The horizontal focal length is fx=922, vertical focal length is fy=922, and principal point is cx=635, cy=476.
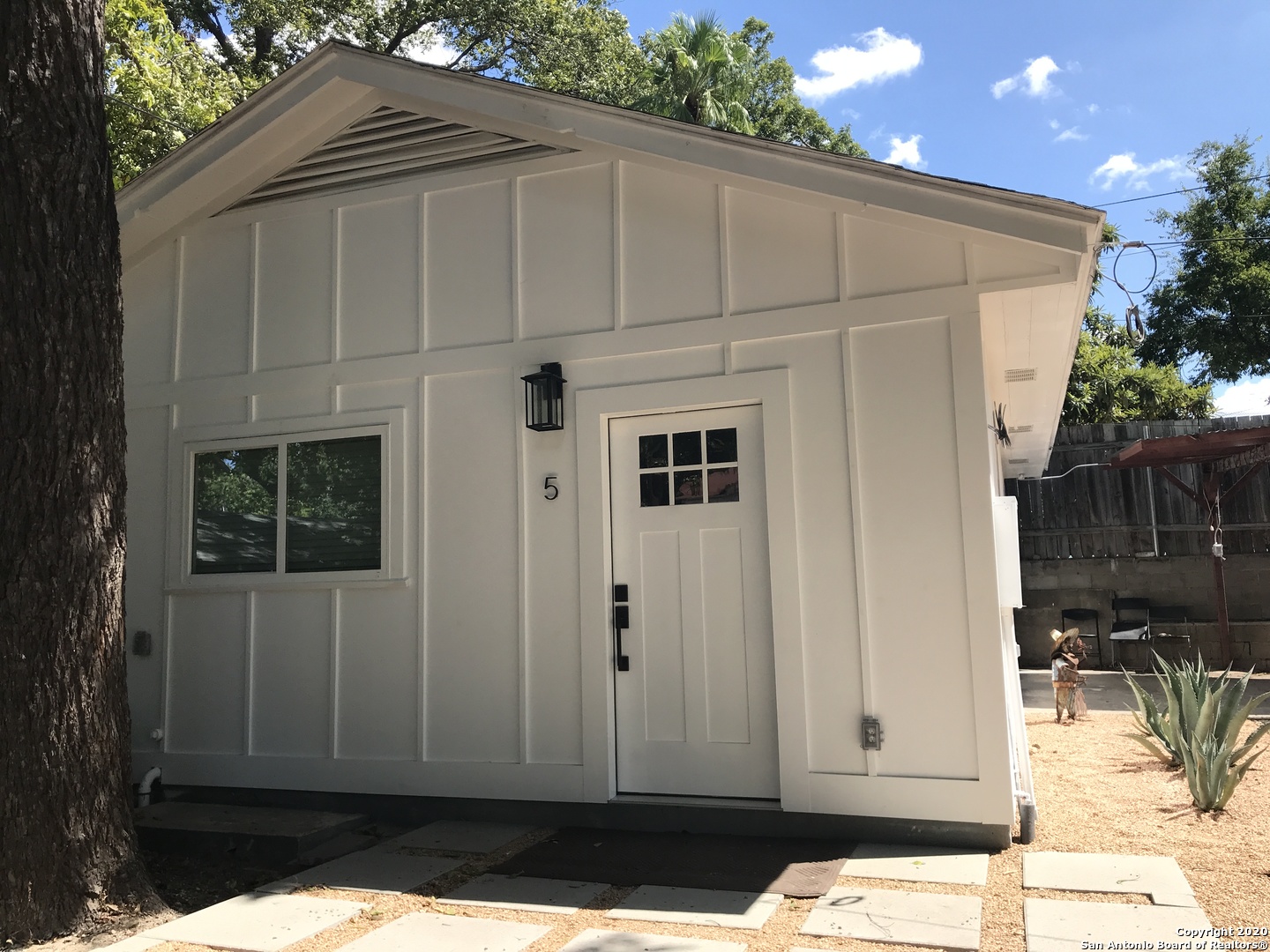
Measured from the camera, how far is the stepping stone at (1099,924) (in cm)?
315

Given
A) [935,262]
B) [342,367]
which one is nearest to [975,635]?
[935,262]

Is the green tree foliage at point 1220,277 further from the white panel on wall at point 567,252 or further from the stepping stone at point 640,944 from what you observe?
the stepping stone at point 640,944

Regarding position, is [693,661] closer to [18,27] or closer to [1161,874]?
[1161,874]

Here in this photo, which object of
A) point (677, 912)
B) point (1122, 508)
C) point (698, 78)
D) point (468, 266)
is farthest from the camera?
point (698, 78)

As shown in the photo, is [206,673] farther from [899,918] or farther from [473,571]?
[899,918]

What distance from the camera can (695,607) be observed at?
5.08 meters

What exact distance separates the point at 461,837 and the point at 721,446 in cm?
255

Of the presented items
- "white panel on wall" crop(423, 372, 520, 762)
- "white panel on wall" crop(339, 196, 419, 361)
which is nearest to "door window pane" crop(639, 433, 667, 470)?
"white panel on wall" crop(423, 372, 520, 762)

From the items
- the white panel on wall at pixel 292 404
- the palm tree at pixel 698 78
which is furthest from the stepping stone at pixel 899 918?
the palm tree at pixel 698 78

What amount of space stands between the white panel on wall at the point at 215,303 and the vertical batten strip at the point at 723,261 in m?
3.27

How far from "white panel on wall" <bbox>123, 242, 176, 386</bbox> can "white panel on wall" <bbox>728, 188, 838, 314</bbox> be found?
403 centimetres

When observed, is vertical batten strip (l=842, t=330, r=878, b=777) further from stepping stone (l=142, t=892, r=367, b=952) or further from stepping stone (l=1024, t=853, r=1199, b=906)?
stepping stone (l=142, t=892, r=367, b=952)

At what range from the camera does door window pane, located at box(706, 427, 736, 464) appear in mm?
5086

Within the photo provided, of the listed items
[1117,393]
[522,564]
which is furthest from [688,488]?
[1117,393]
